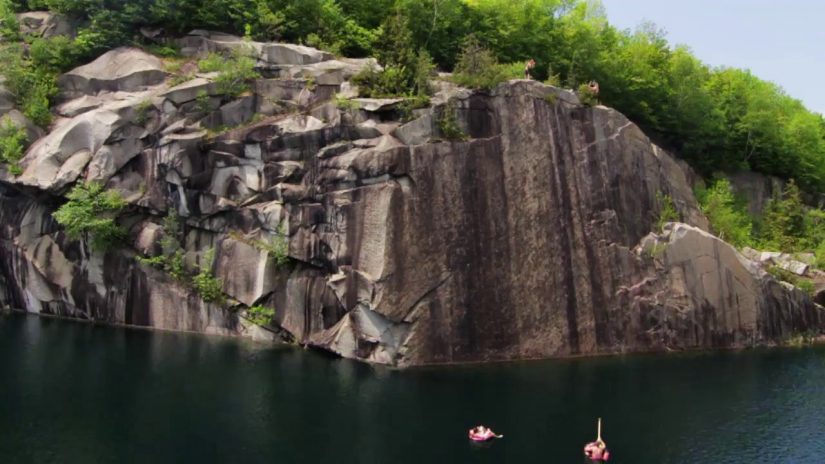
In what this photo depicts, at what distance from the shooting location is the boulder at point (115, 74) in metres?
42.8

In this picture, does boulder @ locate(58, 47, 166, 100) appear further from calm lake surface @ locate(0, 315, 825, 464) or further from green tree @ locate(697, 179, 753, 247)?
green tree @ locate(697, 179, 753, 247)

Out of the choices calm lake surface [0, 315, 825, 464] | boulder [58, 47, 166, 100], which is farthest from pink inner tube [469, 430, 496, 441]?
boulder [58, 47, 166, 100]

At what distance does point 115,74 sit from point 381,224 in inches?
794

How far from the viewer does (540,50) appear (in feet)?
163

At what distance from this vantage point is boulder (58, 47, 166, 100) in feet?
140

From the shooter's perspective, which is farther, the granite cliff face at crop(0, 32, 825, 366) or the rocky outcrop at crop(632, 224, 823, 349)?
the rocky outcrop at crop(632, 224, 823, 349)

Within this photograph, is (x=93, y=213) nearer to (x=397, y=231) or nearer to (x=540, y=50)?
(x=397, y=231)

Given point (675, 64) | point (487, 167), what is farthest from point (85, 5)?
point (675, 64)

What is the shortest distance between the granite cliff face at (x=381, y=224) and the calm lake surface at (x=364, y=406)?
2190 millimetres

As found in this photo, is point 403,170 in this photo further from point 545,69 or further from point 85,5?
point 85,5

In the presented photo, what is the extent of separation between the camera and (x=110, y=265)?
136 feet

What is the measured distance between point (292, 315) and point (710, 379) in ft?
69.9

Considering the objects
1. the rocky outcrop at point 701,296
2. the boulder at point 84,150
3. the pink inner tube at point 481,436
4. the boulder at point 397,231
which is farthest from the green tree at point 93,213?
the rocky outcrop at point 701,296

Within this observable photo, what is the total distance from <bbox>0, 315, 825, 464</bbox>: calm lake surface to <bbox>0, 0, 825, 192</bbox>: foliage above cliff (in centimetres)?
1644
